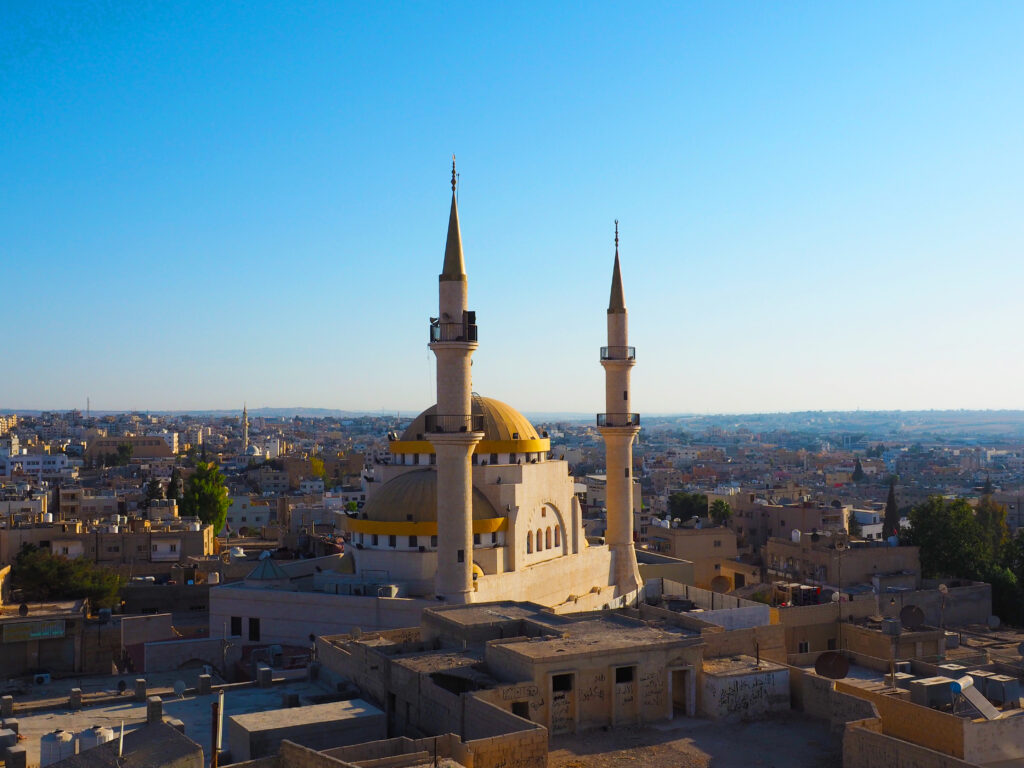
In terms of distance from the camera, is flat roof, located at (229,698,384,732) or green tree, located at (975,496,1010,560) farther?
green tree, located at (975,496,1010,560)

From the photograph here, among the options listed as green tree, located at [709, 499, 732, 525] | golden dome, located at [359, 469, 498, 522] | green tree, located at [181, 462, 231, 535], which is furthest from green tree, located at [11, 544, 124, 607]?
green tree, located at [709, 499, 732, 525]

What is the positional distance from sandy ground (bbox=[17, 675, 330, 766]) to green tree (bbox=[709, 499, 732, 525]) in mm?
37512

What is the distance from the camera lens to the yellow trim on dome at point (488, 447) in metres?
28.0

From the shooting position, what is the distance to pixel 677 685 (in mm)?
16938

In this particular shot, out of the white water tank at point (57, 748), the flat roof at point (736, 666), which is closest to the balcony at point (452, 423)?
the flat roof at point (736, 666)

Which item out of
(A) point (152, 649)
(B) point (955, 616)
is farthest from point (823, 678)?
(B) point (955, 616)

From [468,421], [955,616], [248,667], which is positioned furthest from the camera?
[955,616]

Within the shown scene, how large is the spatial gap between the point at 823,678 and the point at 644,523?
39240 mm

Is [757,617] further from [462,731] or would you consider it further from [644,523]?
[644,523]

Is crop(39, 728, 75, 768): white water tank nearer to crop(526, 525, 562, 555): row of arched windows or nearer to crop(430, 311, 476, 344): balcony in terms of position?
crop(430, 311, 476, 344): balcony

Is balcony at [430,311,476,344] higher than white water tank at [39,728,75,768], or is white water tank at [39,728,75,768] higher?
balcony at [430,311,476,344]

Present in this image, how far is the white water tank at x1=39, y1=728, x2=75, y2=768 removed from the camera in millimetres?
13898

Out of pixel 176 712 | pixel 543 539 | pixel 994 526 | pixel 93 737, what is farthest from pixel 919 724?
pixel 994 526

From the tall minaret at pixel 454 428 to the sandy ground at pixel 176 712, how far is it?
217 inches
